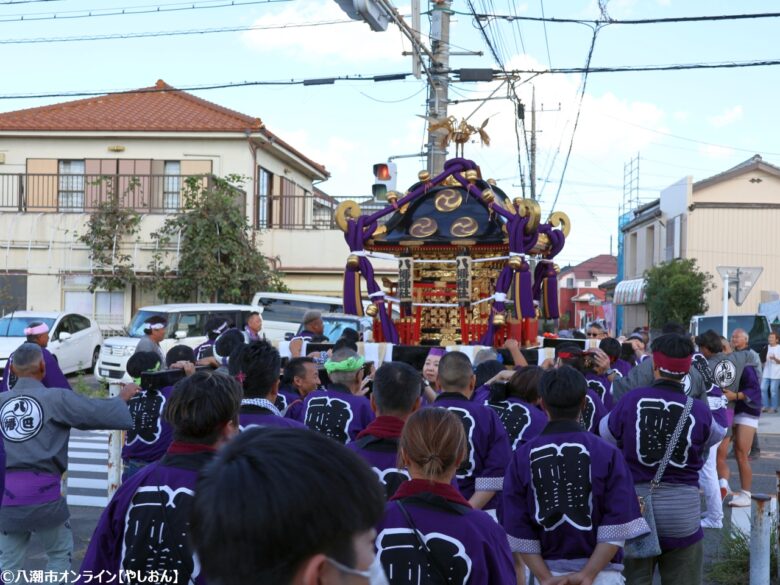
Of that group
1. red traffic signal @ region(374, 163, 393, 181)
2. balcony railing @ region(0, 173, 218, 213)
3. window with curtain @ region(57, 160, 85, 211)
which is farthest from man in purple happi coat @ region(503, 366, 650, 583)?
window with curtain @ region(57, 160, 85, 211)

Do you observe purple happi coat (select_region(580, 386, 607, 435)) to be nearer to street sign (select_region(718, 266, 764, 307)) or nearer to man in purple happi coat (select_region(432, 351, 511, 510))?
man in purple happi coat (select_region(432, 351, 511, 510))

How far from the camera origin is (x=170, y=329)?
19.5m

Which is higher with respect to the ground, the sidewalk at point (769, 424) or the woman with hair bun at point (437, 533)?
the woman with hair bun at point (437, 533)

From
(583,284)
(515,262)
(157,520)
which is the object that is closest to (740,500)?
(515,262)

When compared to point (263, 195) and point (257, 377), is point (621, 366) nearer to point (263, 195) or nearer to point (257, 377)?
point (257, 377)

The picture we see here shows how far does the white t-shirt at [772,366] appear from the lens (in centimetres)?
1728

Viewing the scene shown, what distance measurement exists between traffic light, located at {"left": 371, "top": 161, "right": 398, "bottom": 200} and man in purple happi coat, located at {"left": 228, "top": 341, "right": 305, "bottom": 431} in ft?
54.5

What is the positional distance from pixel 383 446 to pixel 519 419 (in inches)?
65.0

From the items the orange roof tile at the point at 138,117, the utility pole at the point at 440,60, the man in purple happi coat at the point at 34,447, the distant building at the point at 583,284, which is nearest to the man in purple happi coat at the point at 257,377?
the man in purple happi coat at the point at 34,447

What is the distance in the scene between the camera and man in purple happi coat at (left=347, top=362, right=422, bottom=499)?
3773mm

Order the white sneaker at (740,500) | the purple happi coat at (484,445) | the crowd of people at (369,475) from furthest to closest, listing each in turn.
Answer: the white sneaker at (740,500), the purple happi coat at (484,445), the crowd of people at (369,475)

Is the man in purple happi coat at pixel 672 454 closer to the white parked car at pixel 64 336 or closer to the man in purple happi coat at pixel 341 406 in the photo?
the man in purple happi coat at pixel 341 406

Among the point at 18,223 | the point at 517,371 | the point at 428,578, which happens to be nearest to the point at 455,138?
the point at 517,371

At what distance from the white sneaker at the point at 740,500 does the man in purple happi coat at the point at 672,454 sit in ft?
14.9
